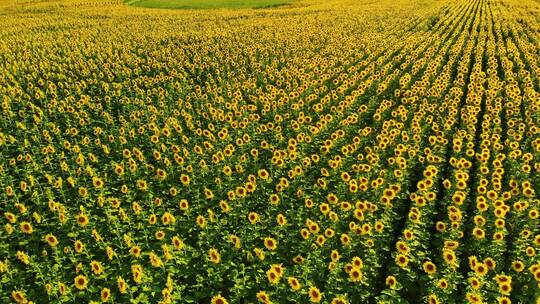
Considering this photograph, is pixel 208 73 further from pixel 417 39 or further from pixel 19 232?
pixel 417 39

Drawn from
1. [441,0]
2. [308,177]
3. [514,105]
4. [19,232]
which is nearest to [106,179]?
[19,232]

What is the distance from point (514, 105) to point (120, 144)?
13429 millimetres

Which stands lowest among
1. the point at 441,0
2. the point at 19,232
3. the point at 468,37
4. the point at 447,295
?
the point at 447,295

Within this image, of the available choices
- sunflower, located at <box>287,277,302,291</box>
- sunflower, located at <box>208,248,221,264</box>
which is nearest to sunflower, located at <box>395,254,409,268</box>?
sunflower, located at <box>287,277,302,291</box>

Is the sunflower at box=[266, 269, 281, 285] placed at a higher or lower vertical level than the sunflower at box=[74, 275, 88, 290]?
lower

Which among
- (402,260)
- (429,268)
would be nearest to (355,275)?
(402,260)

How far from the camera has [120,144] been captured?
38.4 ft

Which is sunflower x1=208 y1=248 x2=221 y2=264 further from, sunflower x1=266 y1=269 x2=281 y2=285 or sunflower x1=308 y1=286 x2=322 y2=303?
sunflower x1=308 y1=286 x2=322 y2=303

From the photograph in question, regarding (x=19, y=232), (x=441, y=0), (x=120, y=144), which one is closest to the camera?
(x=19, y=232)

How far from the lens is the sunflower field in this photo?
6500 millimetres

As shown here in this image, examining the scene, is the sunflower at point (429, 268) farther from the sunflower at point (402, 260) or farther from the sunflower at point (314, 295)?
the sunflower at point (314, 295)

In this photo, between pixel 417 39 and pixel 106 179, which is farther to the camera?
pixel 417 39

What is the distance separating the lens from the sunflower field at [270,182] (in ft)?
21.3

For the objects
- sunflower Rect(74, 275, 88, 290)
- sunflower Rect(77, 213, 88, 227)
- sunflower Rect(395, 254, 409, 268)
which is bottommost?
sunflower Rect(395, 254, 409, 268)
